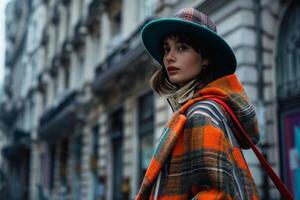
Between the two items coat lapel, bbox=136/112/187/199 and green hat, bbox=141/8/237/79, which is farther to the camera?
green hat, bbox=141/8/237/79

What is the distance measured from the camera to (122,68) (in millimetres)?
14898

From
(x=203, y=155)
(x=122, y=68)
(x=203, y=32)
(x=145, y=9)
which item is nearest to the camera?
(x=203, y=155)

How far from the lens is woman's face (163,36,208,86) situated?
206 centimetres

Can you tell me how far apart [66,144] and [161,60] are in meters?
22.4

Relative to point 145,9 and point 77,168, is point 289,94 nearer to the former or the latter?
point 145,9

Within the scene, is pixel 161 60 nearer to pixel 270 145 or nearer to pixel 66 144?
pixel 270 145

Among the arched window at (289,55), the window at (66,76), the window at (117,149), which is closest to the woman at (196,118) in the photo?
the arched window at (289,55)

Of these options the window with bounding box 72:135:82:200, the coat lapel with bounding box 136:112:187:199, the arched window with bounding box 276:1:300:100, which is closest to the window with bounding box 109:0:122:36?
the window with bounding box 72:135:82:200

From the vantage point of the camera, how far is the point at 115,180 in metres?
16.5

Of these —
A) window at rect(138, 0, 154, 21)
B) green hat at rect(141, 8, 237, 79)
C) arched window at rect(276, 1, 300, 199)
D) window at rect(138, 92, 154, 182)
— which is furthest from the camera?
window at rect(138, 0, 154, 21)

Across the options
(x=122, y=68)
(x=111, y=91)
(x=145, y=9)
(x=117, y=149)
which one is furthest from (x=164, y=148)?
(x=111, y=91)

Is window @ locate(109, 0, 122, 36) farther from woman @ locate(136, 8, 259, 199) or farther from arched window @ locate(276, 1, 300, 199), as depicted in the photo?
woman @ locate(136, 8, 259, 199)

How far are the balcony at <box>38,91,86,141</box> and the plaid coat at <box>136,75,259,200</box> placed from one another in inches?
724

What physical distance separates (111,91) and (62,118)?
619cm
